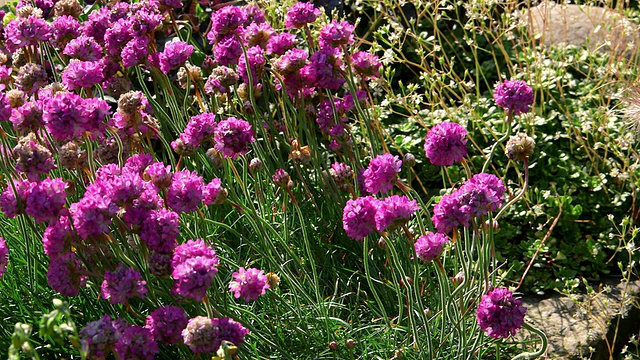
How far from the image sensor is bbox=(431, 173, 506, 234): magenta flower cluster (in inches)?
73.0

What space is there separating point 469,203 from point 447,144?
26 centimetres

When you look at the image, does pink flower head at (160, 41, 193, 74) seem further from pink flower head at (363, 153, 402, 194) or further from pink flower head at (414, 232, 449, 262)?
pink flower head at (414, 232, 449, 262)

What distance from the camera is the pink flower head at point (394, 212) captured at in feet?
6.10

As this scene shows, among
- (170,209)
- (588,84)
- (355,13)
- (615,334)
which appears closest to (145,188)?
(170,209)

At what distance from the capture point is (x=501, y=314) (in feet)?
6.34

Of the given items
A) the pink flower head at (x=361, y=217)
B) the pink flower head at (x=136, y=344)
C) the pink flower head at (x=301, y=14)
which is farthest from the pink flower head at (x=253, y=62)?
the pink flower head at (x=136, y=344)

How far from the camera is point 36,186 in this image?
1843mm

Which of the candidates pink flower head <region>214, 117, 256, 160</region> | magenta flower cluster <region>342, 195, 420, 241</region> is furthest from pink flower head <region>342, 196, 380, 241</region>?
pink flower head <region>214, 117, 256, 160</region>

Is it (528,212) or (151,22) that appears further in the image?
(528,212)

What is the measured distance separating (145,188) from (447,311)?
0.90 meters

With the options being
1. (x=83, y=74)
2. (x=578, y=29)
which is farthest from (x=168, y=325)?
(x=578, y=29)

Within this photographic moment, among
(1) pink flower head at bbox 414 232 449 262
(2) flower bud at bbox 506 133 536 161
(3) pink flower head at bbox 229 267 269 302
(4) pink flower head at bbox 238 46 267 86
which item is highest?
(4) pink flower head at bbox 238 46 267 86

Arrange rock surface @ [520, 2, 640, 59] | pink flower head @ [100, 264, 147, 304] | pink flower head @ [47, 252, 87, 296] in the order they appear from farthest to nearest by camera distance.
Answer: rock surface @ [520, 2, 640, 59]
pink flower head @ [47, 252, 87, 296]
pink flower head @ [100, 264, 147, 304]

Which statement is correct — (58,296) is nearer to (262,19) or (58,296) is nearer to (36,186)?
(36,186)
